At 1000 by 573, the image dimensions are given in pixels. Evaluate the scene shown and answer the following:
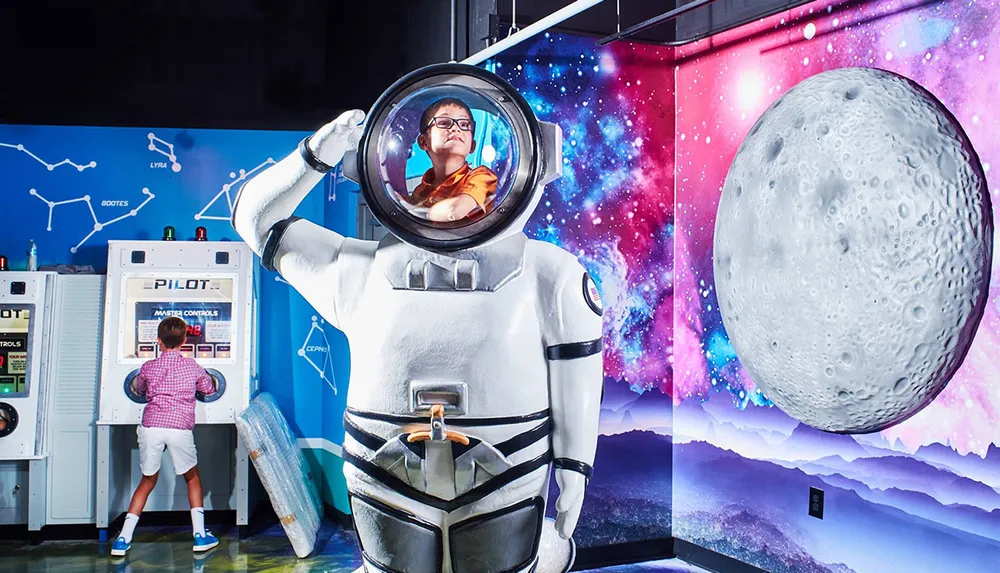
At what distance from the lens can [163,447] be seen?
4.46 m

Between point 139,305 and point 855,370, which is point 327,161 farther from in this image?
point 139,305

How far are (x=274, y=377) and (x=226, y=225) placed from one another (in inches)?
37.6

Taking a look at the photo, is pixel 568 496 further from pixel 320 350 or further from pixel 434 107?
pixel 320 350

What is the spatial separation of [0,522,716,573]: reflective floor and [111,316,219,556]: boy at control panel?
0.38ft

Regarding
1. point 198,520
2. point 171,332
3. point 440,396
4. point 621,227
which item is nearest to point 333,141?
point 440,396

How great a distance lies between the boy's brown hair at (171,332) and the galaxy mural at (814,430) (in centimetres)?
255

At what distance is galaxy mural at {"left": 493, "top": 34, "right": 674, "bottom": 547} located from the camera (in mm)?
3922

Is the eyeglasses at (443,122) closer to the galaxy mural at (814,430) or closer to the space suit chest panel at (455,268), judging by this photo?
the space suit chest panel at (455,268)

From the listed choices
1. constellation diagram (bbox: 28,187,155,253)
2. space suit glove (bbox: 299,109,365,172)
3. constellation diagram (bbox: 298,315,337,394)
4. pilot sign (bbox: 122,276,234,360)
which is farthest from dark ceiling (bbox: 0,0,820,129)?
space suit glove (bbox: 299,109,365,172)

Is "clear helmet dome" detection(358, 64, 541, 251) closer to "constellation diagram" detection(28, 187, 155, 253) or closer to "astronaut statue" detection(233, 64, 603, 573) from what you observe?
"astronaut statue" detection(233, 64, 603, 573)

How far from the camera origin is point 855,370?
2.23 m

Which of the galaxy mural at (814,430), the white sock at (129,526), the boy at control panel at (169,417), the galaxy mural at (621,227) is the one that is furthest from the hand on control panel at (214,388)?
the galaxy mural at (814,430)

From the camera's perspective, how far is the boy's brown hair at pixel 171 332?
4.40m

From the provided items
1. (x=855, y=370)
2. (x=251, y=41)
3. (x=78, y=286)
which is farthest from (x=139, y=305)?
(x=855, y=370)
